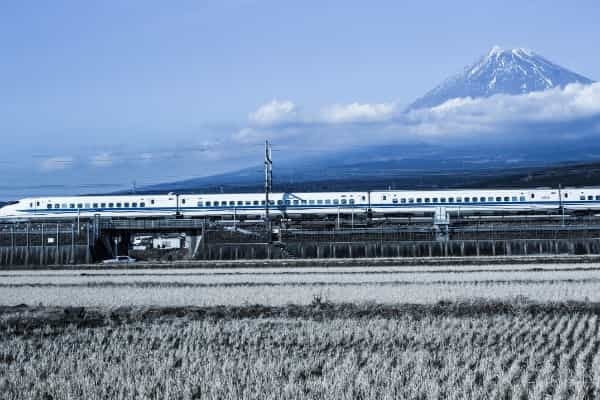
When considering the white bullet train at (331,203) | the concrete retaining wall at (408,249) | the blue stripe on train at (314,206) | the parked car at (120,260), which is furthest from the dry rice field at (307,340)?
the white bullet train at (331,203)

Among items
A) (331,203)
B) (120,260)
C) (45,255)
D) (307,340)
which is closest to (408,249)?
(120,260)

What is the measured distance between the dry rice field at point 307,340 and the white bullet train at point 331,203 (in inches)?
1677

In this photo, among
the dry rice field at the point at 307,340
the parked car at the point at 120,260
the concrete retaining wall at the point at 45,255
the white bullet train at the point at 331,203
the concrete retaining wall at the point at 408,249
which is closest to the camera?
the dry rice field at the point at 307,340

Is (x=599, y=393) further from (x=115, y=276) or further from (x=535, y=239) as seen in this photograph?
(x=535, y=239)

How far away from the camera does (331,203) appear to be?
82.8 meters

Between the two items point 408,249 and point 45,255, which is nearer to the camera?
point 408,249

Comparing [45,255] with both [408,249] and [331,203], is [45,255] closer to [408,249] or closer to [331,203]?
[408,249]

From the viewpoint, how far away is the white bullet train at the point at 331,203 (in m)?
81.2

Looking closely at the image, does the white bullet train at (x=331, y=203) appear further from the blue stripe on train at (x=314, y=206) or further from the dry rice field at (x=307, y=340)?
the dry rice field at (x=307, y=340)

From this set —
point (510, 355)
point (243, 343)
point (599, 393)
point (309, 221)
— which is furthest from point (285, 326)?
point (309, 221)

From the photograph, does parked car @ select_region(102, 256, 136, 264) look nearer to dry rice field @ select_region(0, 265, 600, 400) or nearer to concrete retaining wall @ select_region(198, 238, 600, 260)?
concrete retaining wall @ select_region(198, 238, 600, 260)

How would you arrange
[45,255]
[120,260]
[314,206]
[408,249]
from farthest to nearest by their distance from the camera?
1. [314,206]
2. [120,260]
3. [45,255]
4. [408,249]

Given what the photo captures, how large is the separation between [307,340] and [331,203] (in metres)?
60.4

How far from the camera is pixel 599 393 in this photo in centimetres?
1616
